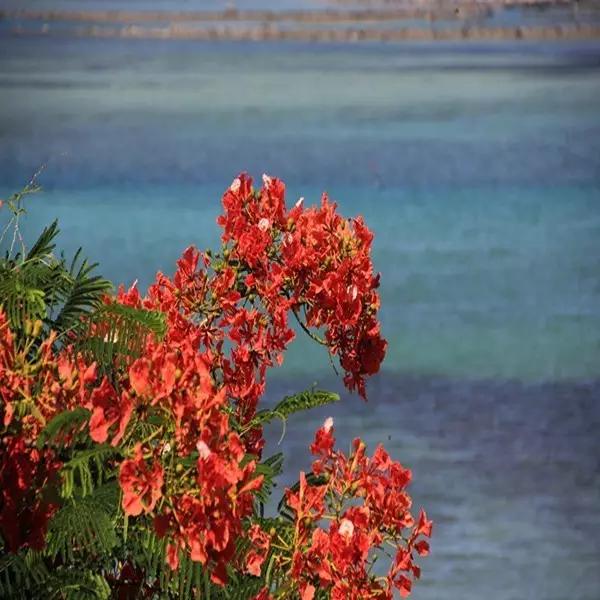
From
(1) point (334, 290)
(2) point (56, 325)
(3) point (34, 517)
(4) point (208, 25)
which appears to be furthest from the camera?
(4) point (208, 25)

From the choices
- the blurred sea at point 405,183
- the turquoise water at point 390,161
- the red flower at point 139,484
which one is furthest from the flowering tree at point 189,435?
the turquoise water at point 390,161

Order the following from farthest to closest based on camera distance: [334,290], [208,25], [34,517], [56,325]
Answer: [208,25] < [334,290] < [56,325] < [34,517]

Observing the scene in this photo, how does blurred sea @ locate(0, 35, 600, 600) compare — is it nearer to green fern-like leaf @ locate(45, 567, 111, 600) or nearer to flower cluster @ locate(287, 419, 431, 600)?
flower cluster @ locate(287, 419, 431, 600)

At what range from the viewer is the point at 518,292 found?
4023 mm

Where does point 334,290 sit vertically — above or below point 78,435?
above

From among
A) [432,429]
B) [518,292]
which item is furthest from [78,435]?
[518,292]

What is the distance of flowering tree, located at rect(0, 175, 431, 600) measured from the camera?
1112 millimetres

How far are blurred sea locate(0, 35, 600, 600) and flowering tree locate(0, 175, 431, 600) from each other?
2.10 meters

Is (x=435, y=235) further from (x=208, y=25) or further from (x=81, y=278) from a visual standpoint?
(x=81, y=278)

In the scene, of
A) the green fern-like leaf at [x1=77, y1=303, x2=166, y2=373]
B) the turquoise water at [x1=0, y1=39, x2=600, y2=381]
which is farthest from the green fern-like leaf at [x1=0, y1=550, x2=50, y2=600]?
the turquoise water at [x1=0, y1=39, x2=600, y2=381]

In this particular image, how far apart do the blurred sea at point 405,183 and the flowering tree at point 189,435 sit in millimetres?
2103

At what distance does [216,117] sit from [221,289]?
2.36m

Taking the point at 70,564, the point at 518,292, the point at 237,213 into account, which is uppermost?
the point at 518,292

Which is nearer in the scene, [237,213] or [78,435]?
[78,435]
